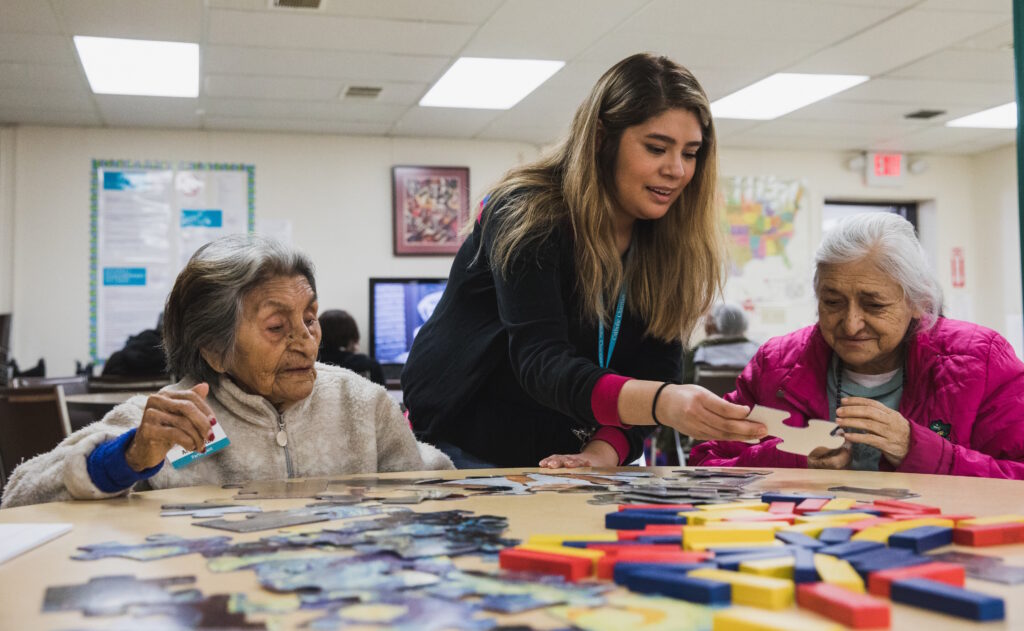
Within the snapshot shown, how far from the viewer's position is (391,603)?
889mm

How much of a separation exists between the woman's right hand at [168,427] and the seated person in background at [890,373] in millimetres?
1077

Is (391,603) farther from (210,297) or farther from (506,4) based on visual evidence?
(506,4)

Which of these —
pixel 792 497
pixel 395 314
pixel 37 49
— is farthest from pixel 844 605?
pixel 395 314

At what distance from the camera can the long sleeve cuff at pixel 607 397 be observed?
173 centimetres

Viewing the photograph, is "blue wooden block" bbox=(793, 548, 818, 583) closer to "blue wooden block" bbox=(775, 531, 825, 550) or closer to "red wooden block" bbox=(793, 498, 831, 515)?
"blue wooden block" bbox=(775, 531, 825, 550)

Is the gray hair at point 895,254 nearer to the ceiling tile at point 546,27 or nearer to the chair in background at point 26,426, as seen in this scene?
the chair in background at point 26,426

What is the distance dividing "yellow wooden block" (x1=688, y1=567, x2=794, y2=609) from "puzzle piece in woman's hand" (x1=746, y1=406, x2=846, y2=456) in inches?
31.6

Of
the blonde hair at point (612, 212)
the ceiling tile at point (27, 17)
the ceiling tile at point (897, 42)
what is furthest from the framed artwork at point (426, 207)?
the blonde hair at point (612, 212)

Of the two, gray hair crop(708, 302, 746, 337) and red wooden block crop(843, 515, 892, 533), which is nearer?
red wooden block crop(843, 515, 892, 533)

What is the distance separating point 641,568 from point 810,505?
506mm

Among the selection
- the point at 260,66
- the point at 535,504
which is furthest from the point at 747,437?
the point at 260,66

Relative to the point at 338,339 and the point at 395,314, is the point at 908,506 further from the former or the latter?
the point at 395,314

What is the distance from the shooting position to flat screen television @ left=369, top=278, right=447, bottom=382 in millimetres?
7539

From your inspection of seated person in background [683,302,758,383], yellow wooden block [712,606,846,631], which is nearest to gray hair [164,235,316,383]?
yellow wooden block [712,606,846,631]
